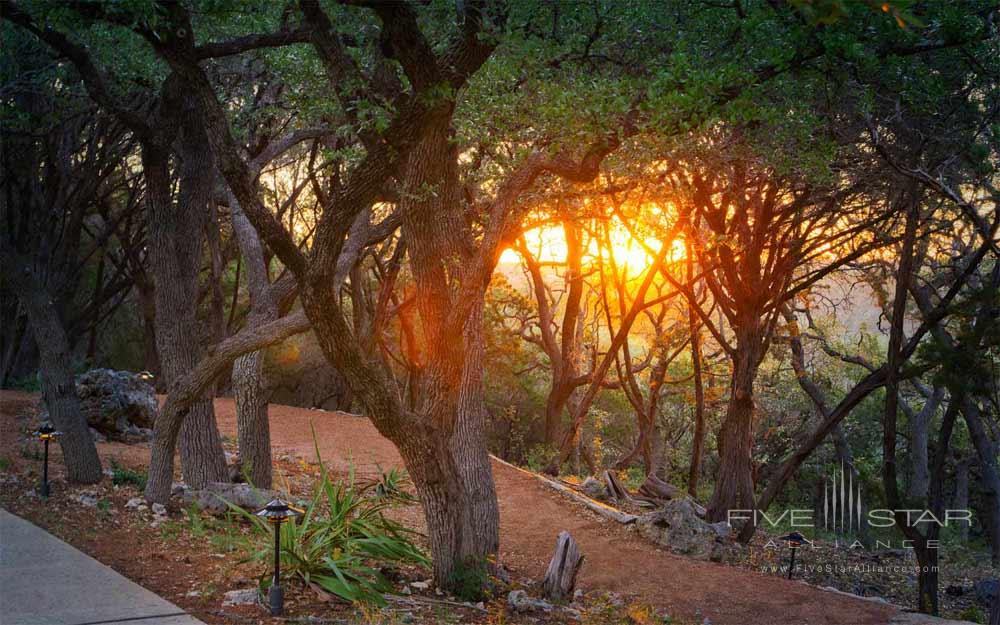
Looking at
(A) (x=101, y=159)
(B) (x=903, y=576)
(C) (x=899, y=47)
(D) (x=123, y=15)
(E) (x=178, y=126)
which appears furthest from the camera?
(A) (x=101, y=159)

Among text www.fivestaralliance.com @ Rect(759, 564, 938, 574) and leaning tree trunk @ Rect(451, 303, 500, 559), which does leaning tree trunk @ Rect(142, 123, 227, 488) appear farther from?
text www.fivestaralliance.com @ Rect(759, 564, 938, 574)

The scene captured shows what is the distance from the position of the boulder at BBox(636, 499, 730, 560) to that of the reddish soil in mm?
250

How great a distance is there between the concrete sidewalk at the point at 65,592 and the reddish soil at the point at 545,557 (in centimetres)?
43

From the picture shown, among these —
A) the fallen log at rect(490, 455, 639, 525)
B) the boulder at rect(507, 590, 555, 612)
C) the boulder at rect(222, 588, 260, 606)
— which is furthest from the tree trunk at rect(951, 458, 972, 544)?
the boulder at rect(222, 588, 260, 606)

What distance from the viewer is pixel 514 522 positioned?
13.0 metres

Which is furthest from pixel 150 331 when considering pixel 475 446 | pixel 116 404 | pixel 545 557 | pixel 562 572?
pixel 562 572

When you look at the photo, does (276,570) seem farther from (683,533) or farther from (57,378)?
(683,533)

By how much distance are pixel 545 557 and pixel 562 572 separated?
10.6 ft

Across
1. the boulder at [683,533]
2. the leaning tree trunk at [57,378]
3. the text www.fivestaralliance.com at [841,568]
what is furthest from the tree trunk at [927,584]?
the leaning tree trunk at [57,378]

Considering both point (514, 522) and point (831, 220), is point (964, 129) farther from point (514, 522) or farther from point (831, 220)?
point (514, 522)

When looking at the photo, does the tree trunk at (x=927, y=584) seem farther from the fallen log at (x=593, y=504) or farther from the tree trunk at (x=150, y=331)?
the tree trunk at (x=150, y=331)

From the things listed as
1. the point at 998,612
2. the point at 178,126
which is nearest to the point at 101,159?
the point at 178,126

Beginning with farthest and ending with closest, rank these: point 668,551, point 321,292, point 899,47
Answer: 1. point 668,551
2. point 899,47
3. point 321,292

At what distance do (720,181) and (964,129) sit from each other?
15.7 feet
